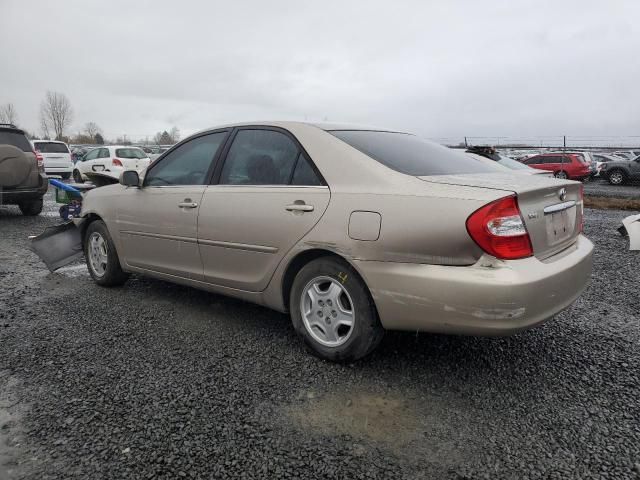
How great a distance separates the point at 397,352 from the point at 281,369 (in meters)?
0.79

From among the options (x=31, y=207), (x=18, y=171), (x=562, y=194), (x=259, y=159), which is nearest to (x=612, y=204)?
(x=562, y=194)

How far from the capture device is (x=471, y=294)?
241 cm

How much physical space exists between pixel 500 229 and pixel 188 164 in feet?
8.50

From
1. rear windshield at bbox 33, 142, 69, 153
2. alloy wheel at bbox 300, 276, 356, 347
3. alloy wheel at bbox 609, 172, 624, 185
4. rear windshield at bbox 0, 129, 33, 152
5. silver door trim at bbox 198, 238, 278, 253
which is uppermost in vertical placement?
rear windshield at bbox 33, 142, 69, 153

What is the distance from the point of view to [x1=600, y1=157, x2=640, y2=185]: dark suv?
21.1 meters

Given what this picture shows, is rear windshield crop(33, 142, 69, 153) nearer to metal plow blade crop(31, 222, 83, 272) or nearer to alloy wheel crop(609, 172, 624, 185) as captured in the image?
metal plow blade crop(31, 222, 83, 272)

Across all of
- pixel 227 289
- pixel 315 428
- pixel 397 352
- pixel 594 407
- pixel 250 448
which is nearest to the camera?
pixel 250 448

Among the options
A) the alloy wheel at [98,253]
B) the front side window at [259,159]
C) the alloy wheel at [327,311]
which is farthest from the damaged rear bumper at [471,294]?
the alloy wheel at [98,253]

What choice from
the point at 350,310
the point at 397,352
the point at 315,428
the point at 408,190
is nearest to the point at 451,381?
the point at 397,352

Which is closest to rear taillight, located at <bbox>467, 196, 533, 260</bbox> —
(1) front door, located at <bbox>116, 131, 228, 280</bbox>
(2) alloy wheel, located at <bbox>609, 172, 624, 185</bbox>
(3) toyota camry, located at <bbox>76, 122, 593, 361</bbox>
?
(3) toyota camry, located at <bbox>76, 122, 593, 361</bbox>

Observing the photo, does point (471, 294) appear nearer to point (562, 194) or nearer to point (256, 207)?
point (562, 194)

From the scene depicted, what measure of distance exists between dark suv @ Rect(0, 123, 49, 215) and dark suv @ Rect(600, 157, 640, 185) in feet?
73.0

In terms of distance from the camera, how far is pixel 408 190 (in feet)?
8.68

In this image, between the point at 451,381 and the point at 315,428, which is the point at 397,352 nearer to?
the point at 451,381
